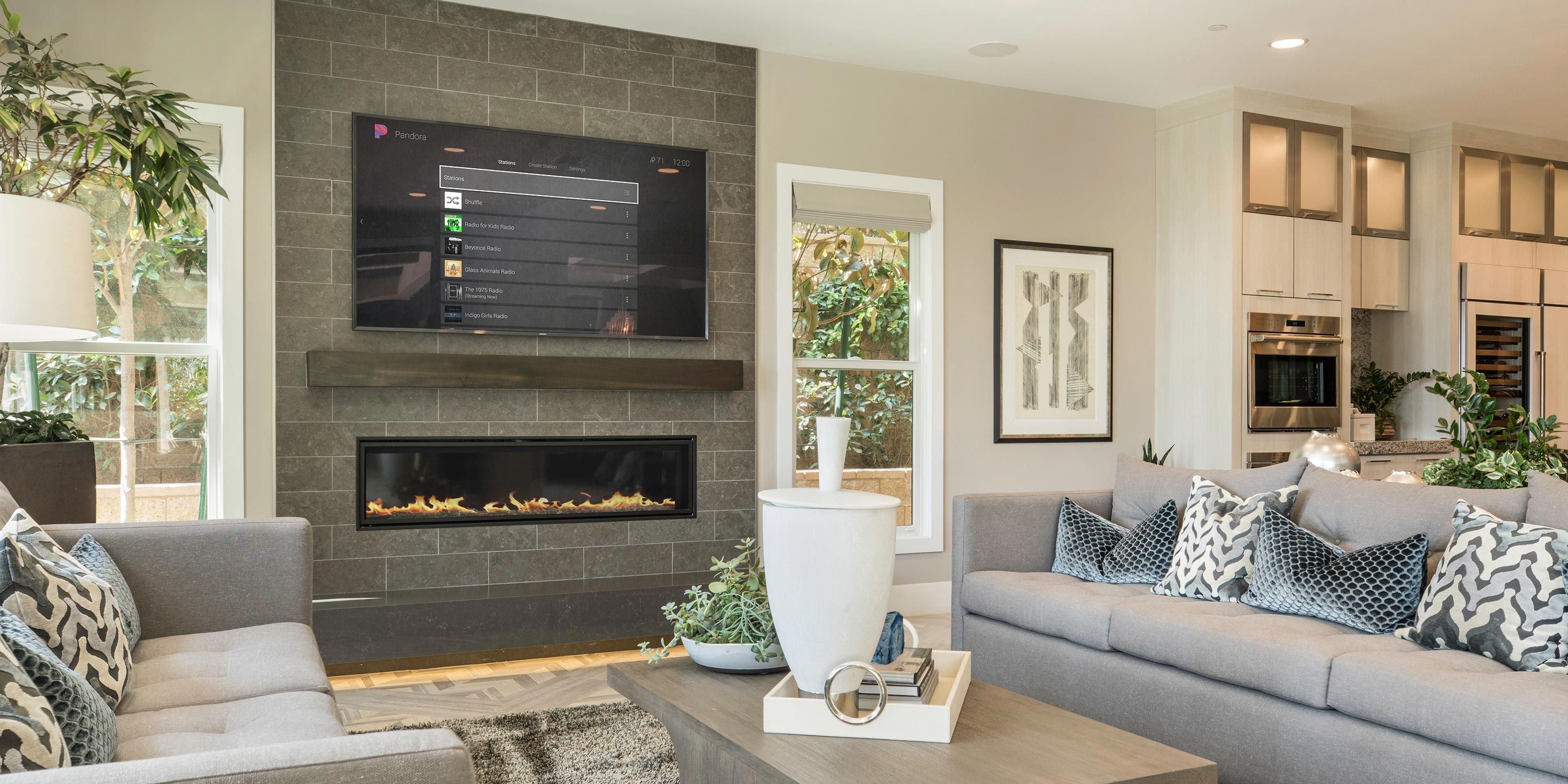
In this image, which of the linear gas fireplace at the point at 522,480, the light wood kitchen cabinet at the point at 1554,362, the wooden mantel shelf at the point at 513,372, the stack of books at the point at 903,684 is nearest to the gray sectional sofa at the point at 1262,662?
the stack of books at the point at 903,684

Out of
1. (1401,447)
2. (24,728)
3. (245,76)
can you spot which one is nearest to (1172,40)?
(1401,447)

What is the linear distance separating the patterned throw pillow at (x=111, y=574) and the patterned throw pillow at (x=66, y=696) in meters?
0.86

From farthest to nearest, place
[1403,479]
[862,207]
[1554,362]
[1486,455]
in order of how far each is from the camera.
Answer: [1554,362]
[862,207]
[1403,479]
[1486,455]

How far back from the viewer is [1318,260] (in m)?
5.79

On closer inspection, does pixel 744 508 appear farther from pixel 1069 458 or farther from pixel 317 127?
pixel 317 127

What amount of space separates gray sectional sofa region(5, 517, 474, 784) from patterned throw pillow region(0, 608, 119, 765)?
11 centimetres

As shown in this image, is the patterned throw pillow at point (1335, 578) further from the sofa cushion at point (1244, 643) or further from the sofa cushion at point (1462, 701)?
the sofa cushion at point (1462, 701)

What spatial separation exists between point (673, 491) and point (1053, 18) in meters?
2.63

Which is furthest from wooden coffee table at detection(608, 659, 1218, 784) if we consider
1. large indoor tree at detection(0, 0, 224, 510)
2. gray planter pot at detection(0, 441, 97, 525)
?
large indoor tree at detection(0, 0, 224, 510)

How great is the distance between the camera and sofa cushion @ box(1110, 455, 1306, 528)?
3332mm

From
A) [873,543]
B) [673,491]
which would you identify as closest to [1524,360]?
[673,491]

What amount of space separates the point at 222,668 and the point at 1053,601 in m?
2.19

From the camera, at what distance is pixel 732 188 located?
492cm

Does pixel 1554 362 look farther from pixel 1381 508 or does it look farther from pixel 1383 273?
pixel 1381 508
